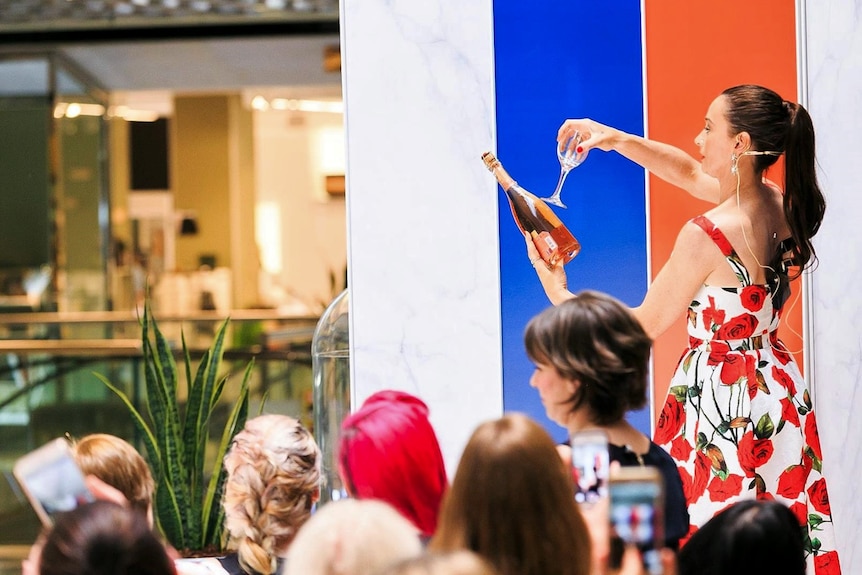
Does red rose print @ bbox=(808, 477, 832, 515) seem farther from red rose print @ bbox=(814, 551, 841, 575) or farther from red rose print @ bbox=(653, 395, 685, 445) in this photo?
red rose print @ bbox=(653, 395, 685, 445)

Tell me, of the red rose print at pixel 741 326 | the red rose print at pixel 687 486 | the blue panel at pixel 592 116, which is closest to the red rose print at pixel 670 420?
the red rose print at pixel 687 486

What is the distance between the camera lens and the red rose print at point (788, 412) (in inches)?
101

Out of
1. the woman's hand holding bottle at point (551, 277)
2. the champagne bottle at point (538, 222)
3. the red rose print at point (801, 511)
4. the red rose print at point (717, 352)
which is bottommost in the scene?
the red rose print at point (801, 511)

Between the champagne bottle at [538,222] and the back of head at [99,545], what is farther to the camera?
the champagne bottle at [538,222]

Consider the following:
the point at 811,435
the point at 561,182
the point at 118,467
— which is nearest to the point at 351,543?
the point at 118,467

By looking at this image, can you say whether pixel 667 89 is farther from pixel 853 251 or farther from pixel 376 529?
pixel 376 529

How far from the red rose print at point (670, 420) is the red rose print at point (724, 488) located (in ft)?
0.59

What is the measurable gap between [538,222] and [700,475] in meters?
0.89

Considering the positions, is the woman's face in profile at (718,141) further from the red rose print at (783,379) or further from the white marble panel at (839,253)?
the white marble panel at (839,253)

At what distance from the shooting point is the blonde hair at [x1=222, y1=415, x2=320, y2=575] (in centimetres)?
197

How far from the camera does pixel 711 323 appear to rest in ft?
8.52

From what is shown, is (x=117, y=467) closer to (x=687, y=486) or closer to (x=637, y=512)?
(x=637, y=512)

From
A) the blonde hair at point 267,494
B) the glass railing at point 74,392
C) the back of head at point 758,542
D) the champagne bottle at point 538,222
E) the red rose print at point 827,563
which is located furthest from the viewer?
the glass railing at point 74,392

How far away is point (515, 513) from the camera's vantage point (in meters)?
1.44
